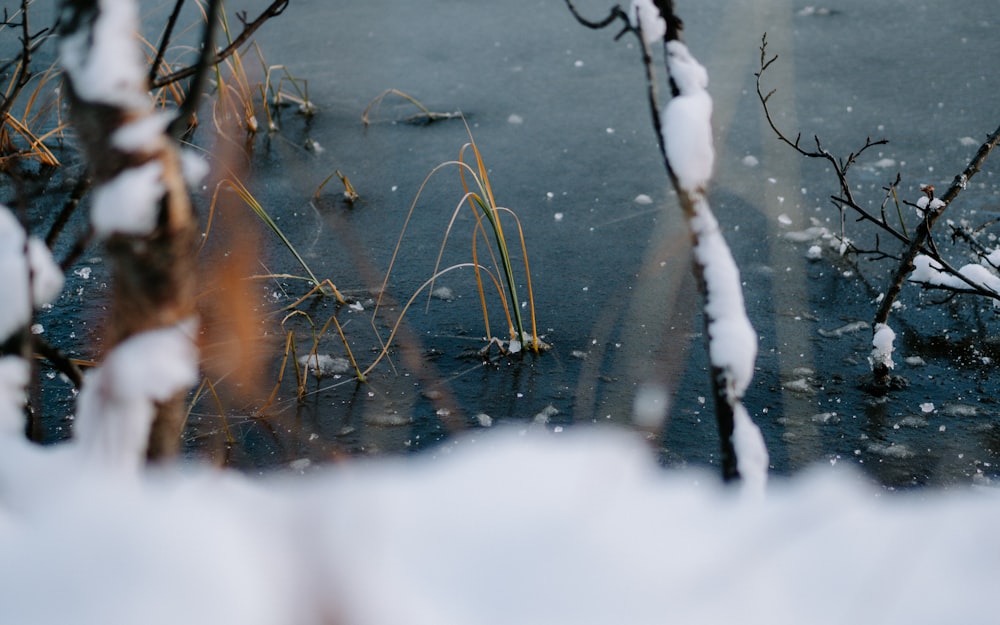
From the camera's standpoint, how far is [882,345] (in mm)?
2156

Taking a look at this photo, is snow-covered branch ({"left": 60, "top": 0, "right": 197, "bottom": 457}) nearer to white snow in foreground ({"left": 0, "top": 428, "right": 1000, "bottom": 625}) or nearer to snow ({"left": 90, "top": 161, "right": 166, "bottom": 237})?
snow ({"left": 90, "top": 161, "right": 166, "bottom": 237})

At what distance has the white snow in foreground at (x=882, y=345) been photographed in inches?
84.7

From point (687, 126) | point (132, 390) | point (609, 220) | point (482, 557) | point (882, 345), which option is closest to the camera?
point (132, 390)

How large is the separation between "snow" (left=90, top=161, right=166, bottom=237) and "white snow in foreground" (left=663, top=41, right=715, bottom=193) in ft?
2.15

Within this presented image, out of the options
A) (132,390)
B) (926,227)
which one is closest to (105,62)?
(132,390)

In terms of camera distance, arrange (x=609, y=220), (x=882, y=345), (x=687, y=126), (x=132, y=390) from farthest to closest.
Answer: (x=609, y=220) → (x=882, y=345) → (x=687, y=126) → (x=132, y=390)

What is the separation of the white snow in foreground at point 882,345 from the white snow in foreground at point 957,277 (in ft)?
0.46

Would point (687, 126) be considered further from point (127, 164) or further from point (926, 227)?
point (926, 227)

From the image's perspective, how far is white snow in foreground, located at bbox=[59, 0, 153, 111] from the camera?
93 cm

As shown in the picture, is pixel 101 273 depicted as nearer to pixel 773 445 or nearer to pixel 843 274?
pixel 773 445

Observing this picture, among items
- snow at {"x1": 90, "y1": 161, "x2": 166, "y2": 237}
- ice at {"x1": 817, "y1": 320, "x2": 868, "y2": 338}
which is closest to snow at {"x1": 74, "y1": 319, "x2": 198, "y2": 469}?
snow at {"x1": 90, "y1": 161, "x2": 166, "y2": 237}

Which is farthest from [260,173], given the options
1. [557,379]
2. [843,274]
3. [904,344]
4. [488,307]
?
[904,344]

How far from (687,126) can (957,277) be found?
137 cm

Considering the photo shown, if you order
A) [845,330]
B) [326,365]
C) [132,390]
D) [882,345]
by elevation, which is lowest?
[326,365]
